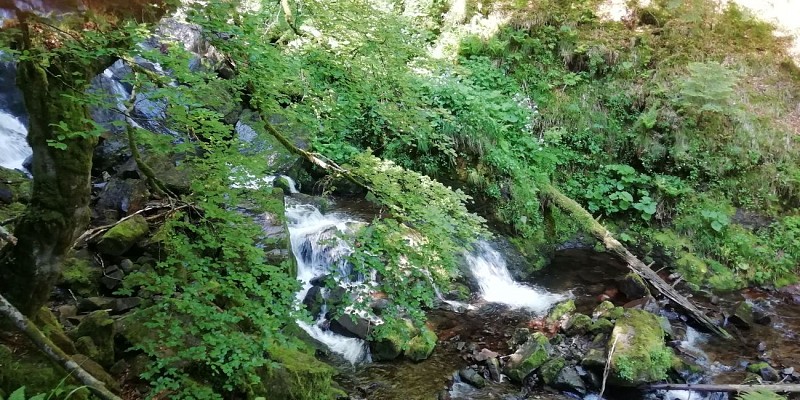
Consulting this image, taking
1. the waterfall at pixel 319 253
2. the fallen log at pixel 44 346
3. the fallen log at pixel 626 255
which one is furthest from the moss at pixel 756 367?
the fallen log at pixel 44 346

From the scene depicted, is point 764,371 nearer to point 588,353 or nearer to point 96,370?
point 588,353

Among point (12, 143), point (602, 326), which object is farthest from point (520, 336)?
point (12, 143)

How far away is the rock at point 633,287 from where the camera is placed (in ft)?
27.3

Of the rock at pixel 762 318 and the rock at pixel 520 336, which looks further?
the rock at pixel 762 318

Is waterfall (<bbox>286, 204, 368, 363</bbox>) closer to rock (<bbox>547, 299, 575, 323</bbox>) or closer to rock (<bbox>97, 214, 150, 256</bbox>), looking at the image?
rock (<bbox>97, 214, 150, 256</bbox>)

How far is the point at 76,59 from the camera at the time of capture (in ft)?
8.98

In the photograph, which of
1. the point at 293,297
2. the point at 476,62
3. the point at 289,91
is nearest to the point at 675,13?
the point at 476,62

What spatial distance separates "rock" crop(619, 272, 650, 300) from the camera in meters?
8.34

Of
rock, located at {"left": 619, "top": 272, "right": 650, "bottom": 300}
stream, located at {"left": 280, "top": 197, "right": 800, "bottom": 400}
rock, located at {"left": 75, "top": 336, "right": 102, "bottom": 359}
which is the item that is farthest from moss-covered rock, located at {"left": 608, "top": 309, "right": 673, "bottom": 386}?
rock, located at {"left": 75, "top": 336, "right": 102, "bottom": 359}

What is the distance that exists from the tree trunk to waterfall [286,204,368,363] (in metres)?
2.94

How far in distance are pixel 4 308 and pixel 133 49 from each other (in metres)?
1.57

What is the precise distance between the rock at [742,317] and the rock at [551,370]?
384 centimetres

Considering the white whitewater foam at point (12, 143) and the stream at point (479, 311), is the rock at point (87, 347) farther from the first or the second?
the white whitewater foam at point (12, 143)

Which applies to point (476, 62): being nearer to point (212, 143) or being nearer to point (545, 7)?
point (545, 7)
